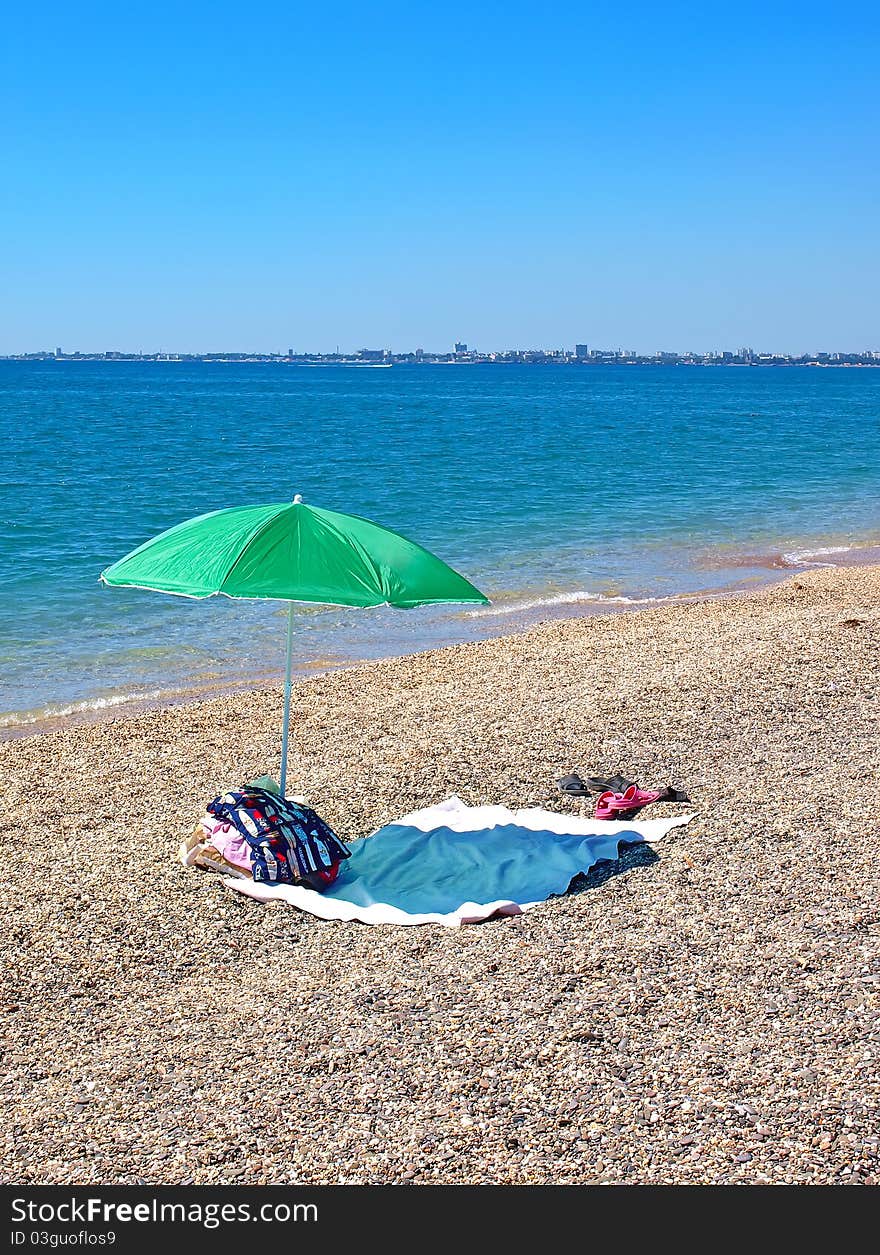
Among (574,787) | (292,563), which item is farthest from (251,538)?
(574,787)

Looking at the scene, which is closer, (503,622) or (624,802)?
(624,802)

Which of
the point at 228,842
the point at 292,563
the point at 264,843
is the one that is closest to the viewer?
Result: the point at 292,563

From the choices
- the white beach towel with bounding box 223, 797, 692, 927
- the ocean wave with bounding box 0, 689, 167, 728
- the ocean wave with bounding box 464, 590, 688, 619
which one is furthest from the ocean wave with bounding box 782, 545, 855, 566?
the white beach towel with bounding box 223, 797, 692, 927

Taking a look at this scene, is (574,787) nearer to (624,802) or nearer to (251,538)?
(624,802)

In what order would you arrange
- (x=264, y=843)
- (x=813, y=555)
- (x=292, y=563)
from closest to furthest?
(x=292, y=563), (x=264, y=843), (x=813, y=555)

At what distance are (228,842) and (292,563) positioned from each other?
1.82 meters

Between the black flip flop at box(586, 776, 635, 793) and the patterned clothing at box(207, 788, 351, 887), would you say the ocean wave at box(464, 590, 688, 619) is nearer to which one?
the black flip flop at box(586, 776, 635, 793)

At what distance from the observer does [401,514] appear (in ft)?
95.9

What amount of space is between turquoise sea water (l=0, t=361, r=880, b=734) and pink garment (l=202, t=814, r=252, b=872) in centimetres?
572

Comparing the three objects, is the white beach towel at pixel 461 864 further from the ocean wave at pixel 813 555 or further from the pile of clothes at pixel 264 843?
the ocean wave at pixel 813 555

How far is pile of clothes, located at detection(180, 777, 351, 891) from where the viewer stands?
24.3 feet

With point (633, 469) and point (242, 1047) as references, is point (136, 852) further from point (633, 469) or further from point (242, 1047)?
point (633, 469)

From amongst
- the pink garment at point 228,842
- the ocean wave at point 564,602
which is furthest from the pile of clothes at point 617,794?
the ocean wave at point 564,602

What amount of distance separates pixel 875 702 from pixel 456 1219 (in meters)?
8.04
